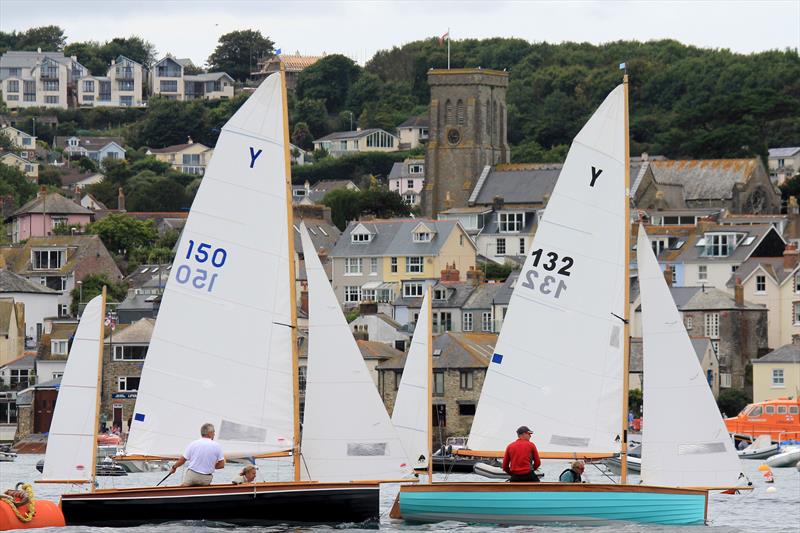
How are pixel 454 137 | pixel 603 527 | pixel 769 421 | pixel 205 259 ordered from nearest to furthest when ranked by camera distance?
pixel 603 527, pixel 205 259, pixel 769 421, pixel 454 137

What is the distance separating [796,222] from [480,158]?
3687 cm

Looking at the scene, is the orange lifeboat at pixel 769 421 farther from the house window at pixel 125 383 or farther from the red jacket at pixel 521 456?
the red jacket at pixel 521 456

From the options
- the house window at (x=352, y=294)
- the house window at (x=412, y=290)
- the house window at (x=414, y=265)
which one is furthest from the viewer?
the house window at (x=352, y=294)

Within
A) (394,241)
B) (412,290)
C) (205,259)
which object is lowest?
(412,290)

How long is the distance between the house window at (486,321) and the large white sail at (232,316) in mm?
71779

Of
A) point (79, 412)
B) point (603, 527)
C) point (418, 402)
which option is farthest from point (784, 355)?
point (79, 412)

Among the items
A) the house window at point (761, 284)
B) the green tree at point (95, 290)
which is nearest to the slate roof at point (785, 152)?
the green tree at point (95, 290)

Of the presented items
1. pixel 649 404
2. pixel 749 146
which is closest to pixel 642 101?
pixel 749 146

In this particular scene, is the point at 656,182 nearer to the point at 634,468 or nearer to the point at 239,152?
the point at 634,468

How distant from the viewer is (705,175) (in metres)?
141

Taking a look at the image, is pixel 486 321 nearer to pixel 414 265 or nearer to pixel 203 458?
pixel 414 265

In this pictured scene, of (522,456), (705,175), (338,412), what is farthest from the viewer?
(705,175)

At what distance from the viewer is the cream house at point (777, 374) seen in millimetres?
95188

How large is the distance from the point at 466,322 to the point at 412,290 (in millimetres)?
9575
